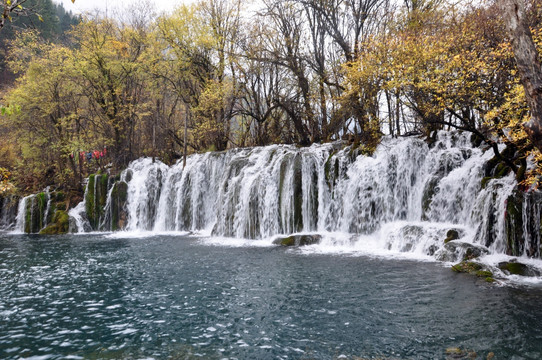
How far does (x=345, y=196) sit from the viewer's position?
1477 centimetres

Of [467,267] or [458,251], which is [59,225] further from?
[467,267]

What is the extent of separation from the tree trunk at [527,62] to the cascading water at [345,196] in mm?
5046

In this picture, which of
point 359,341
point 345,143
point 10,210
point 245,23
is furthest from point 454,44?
point 10,210

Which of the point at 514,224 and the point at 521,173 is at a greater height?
the point at 521,173

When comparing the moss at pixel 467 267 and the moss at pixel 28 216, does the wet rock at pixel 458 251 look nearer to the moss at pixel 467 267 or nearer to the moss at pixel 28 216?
the moss at pixel 467 267

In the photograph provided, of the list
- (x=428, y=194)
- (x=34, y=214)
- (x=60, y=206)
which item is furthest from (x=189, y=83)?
(x=428, y=194)

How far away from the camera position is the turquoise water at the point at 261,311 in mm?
5158

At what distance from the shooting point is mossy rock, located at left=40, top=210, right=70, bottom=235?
66.4 ft

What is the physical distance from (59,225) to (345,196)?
16824mm

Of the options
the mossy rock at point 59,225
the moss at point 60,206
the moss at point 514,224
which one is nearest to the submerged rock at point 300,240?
the moss at point 514,224

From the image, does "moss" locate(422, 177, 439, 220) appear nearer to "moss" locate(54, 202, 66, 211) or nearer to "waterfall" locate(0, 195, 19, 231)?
"moss" locate(54, 202, 66, 211)

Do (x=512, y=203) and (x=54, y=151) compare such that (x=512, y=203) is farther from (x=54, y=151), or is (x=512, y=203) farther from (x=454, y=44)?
(x=54, y=151)

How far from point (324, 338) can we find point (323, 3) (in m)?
19.1

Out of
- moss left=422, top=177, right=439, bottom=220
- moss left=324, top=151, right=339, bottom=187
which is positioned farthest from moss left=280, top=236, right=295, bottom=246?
moss left=422, top=177, right=439, bottom=220
